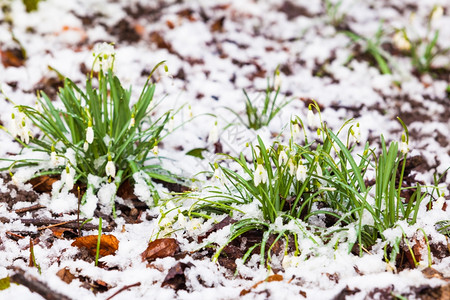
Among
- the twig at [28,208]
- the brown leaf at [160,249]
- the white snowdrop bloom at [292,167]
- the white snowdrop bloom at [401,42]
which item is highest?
the white snowdrop bloom at [401,42]

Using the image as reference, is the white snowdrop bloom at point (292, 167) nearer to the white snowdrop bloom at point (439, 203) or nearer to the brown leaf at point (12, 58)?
the white snowdrop bloom at point (439, 203)

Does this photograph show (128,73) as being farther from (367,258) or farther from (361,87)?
(367,258)

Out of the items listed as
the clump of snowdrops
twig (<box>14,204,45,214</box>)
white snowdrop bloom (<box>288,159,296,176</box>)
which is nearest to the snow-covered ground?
twig (<box>14,204,45,214</box>)

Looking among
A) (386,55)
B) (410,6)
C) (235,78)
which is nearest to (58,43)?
(235,78)

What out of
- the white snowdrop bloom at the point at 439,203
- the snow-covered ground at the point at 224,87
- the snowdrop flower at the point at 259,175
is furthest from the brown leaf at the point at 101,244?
the white snowdrop bloom at the point at 439,203

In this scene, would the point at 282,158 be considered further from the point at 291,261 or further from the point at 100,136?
the point at 100,136

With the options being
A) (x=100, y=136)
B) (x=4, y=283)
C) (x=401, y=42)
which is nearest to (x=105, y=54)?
(x=100, y=136)

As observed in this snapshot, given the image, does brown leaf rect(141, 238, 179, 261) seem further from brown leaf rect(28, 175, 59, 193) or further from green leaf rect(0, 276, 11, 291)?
brown leaf rect(28, 175, 59, 193)
